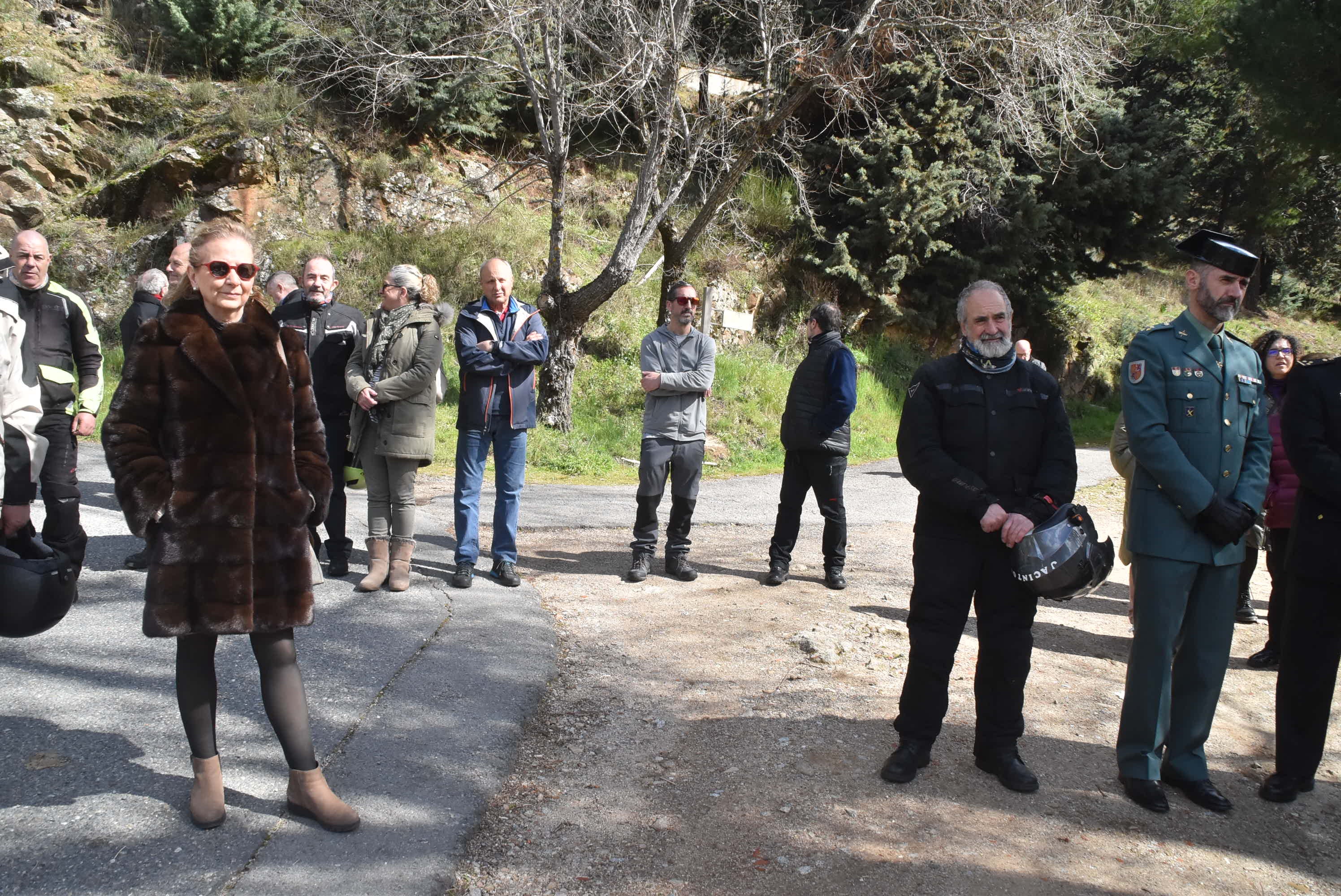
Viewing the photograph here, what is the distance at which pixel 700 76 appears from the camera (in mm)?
15703

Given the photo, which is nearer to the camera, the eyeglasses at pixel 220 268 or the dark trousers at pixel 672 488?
the eyeglasses at pixel 220 268

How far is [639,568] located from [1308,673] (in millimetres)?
4372

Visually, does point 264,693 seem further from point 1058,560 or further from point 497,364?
point 497,364

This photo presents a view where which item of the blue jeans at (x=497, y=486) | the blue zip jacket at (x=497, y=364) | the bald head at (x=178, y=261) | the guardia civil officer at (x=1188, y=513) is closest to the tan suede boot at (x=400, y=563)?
the blue jeans at (x=497, y=486)

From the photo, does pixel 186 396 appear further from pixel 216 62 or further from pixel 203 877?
pixel 216 62

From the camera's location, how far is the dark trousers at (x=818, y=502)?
23.9ft

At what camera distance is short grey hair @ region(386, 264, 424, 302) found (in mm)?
6613

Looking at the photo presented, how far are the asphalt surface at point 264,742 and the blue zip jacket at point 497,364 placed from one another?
1.23 metres

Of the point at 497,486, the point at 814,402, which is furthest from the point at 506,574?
the point at 814,402

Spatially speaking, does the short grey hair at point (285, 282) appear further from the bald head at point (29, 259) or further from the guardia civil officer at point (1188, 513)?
the guardia civil officer at point (1188, 513)

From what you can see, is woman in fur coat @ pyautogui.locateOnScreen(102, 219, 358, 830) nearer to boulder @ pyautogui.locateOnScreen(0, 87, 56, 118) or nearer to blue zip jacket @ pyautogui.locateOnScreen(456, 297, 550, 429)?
blue zip jacket @ pyautogui.locateOnScreen(456, 297, 550, 429)

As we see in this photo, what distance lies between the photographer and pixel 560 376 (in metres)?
14.9

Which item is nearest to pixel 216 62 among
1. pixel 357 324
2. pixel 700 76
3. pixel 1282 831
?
pixel 700 76

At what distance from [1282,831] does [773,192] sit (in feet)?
61.5
